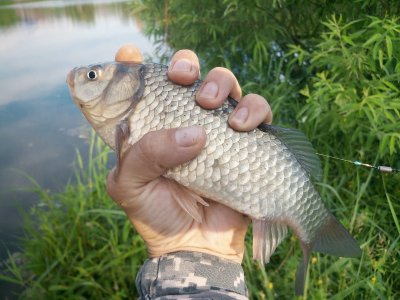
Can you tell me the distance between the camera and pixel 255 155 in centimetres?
164

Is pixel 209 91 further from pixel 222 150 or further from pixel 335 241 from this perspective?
pixel 335 241

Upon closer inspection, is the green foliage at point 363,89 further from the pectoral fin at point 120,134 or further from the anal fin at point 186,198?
the pectoral fin at point 120,134

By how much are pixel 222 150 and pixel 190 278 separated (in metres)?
0.53

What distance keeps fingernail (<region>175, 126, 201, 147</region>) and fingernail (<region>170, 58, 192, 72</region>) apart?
264 mm

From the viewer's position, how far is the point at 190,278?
5.57 ft

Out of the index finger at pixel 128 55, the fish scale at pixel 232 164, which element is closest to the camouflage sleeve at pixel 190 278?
the fish scale at pixel 232 164

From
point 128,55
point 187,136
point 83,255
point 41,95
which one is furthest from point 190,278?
point 41,95

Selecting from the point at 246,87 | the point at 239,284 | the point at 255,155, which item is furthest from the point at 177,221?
the point at 246,87

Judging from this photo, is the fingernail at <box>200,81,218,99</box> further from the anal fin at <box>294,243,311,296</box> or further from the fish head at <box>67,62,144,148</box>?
the anal fin at <box>294,243,311,296</box>

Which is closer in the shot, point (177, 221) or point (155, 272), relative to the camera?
point (155, 272)

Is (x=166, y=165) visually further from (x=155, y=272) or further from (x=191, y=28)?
(x=191, y=28)

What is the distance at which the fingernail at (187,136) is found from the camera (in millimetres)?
1521

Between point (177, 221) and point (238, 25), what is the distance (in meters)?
2.71

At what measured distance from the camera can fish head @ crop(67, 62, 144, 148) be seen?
1.67 metres
